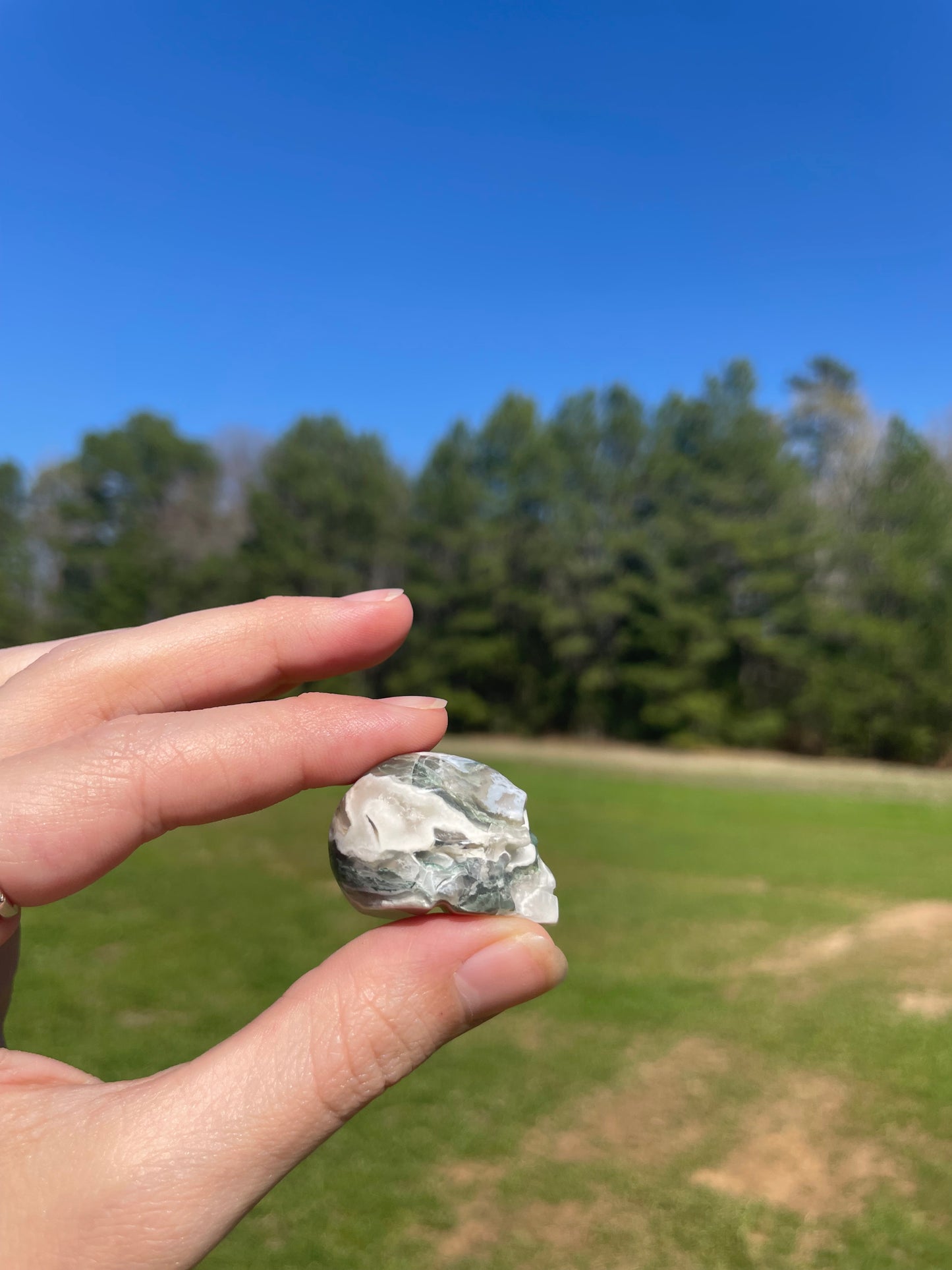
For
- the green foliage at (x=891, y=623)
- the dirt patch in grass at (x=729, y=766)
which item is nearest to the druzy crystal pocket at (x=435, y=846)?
the dirt patch in grass at (x=729, y=766)

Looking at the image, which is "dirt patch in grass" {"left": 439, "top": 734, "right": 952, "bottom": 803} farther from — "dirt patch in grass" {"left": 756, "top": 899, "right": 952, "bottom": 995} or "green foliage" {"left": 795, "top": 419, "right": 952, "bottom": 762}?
"dirt patch in grass" {"left": 756, "top": 899, "right": 952, "bottom": 995}

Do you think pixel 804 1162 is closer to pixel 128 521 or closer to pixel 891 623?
pixel 891 623

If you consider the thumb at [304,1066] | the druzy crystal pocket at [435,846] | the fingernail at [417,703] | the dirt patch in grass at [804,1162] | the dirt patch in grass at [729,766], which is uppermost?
the fingernail at [417,703]

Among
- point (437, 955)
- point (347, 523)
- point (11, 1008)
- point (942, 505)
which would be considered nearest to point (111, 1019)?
point (11, 1008)

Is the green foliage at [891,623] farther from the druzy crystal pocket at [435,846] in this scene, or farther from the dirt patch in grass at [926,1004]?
the druzy crystal pocket at [435,846]

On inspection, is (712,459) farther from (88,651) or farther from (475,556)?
(88,651)

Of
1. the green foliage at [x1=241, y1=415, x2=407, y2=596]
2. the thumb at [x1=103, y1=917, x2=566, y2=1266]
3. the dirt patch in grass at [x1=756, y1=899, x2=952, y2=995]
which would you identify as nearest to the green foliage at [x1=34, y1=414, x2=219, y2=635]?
the green foliage at [x1=241, y1=415, x2=407, y2=596]
